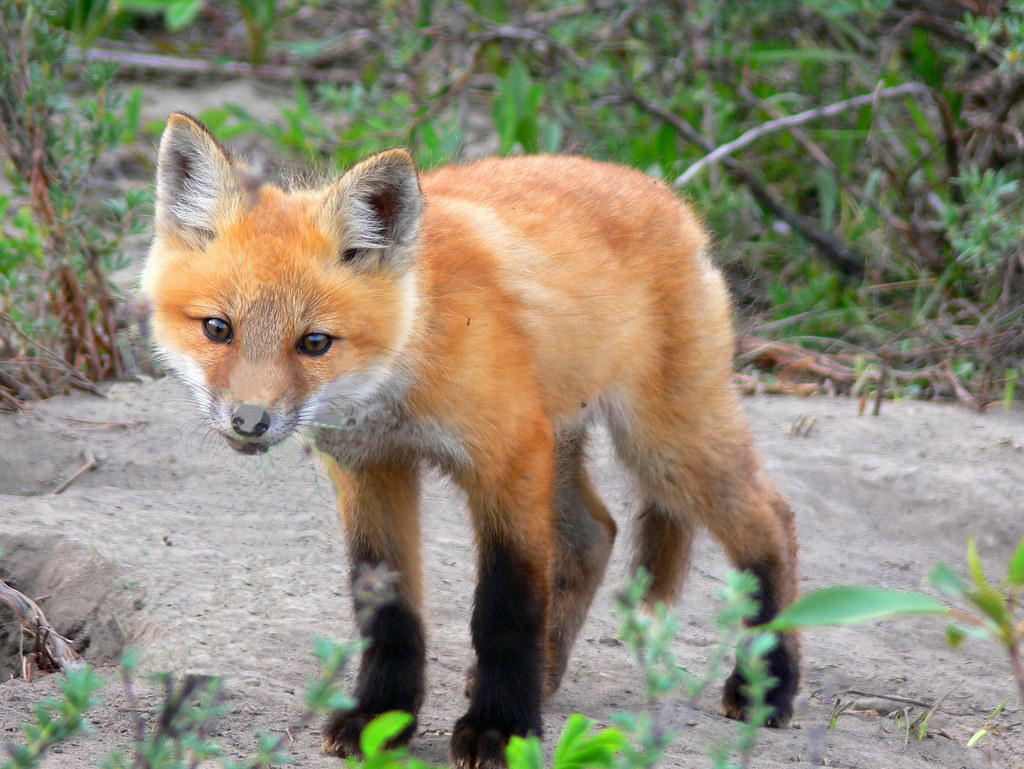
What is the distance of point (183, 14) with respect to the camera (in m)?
5.57

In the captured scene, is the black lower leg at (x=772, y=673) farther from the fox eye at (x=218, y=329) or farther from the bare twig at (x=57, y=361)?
the bare twig at (x=57, y=361)

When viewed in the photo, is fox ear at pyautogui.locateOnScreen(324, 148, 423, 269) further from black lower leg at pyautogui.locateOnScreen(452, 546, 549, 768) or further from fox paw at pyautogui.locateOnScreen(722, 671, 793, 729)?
fox paw at pyautogui.locateOnScreen(722, 671, 793, 729)

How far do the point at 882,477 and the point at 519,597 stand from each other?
271 cm

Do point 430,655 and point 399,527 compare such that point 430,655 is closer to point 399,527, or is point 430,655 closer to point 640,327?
point 399,527

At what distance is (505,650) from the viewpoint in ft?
9.96

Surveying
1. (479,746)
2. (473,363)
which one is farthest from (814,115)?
(479,746)

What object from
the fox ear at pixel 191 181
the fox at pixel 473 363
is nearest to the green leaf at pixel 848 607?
the fox at pixel 473 363

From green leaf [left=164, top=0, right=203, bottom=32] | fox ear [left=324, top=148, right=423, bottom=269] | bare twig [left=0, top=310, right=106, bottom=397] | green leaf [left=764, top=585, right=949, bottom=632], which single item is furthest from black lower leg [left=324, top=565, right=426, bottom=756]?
green leaf [left=164, top=0, right=203, bottom=32]

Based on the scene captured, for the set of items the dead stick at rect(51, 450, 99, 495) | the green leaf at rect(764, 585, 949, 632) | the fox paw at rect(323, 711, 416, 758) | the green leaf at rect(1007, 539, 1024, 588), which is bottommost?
the fox paw at rect(323, 711, 416, 758)

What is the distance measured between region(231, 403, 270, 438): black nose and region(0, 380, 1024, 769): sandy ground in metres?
0.84

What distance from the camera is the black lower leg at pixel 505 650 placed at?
301 cm

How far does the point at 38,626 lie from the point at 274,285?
4.31 feet

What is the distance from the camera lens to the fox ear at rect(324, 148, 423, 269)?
282 centimetres

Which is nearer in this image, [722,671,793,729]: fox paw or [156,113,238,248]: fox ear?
[156,113,238,248]: fox ear
